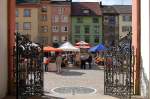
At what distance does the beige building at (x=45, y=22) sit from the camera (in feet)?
231

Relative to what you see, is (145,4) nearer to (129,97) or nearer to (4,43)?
(129,97)

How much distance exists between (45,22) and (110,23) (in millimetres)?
13407

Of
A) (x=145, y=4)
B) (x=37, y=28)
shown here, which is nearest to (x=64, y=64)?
(x=145, y=4)

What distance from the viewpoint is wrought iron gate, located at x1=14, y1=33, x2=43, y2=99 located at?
12.8 m

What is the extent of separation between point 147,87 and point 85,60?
20.2m

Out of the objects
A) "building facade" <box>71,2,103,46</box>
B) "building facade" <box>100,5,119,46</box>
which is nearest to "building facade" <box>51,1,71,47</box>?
"building facade" <box>71,2,103,46</box>

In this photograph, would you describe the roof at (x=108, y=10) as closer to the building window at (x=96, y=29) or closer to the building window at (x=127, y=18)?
the building window at (x=127, y=18)

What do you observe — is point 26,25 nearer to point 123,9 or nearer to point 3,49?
point 123,9

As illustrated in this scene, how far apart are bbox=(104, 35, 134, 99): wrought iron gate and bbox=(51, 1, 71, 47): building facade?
56.5 metres

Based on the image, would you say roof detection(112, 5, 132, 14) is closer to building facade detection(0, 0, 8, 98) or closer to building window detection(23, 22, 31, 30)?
building window detection(23, 22, 31, 30)

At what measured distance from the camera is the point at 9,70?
44.1 ft

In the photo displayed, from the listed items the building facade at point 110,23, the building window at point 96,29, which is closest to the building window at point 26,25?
the building window at point 96,29

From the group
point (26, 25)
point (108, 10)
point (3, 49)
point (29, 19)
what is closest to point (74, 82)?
point (3, 49)

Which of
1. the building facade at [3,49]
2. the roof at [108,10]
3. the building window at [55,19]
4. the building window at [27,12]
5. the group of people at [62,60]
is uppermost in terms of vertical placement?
the roof at [108,10]
